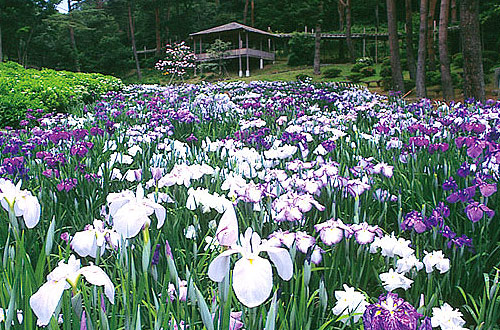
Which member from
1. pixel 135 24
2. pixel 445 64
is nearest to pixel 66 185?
pixel 445 64

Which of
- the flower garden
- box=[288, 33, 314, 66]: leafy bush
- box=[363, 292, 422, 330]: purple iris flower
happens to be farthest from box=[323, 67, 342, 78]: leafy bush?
box=[363, 292, 422, 330]: purple iris flower

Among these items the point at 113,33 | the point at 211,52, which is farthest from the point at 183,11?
the point at 211,52

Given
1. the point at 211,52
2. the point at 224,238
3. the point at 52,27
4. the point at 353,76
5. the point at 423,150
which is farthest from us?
the point at 52,27

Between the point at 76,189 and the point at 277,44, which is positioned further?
the point at 277,44

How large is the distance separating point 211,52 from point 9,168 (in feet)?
103

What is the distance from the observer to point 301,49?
118 feet

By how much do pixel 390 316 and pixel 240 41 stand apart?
37918 mm

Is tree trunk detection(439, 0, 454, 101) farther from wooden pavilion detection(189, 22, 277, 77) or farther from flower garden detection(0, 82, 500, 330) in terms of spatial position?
wooden pavilion detection(189, 22, 277, 77)

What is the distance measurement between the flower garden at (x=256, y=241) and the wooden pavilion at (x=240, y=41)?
112 ft

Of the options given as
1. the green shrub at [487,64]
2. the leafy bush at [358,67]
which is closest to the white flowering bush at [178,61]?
the leafy bush at [358,67]

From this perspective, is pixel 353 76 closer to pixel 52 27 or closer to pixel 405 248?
pixel 405 248

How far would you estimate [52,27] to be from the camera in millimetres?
43000

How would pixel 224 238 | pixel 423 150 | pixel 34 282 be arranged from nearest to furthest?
pixel 224 238 < pixel 34 282 < pixel 423 150

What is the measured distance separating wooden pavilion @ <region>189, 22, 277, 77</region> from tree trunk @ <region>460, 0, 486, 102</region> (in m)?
28.7
